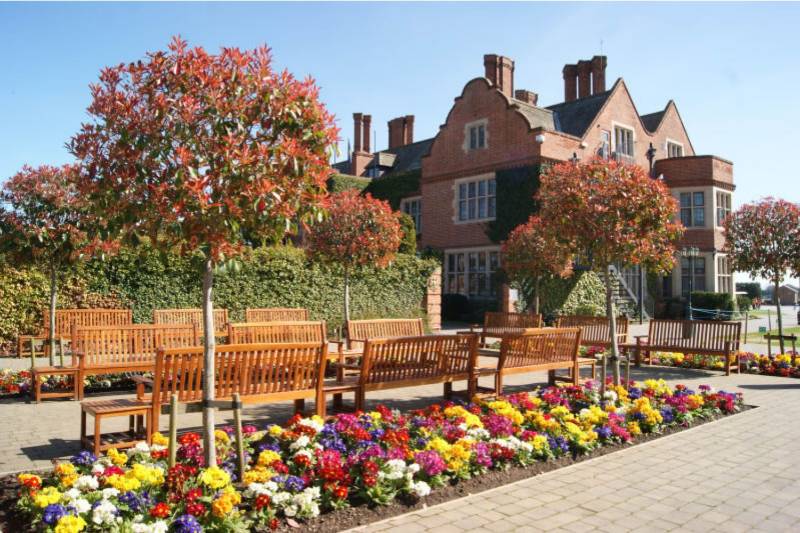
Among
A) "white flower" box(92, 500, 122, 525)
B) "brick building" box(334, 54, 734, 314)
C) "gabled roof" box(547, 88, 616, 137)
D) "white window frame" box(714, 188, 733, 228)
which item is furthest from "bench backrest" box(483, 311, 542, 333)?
"white window frame" box(714, 188, 733, 228)

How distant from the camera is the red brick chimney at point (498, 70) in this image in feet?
94.5

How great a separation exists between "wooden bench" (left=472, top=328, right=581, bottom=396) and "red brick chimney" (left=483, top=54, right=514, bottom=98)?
2102cm

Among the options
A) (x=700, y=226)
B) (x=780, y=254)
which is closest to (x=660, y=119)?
(x=700, y=226)

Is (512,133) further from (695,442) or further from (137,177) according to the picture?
(137,177)

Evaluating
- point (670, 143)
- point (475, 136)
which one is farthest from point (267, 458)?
point (670, 143)

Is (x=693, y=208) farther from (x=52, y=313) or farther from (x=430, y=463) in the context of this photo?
(x=430, y=463)

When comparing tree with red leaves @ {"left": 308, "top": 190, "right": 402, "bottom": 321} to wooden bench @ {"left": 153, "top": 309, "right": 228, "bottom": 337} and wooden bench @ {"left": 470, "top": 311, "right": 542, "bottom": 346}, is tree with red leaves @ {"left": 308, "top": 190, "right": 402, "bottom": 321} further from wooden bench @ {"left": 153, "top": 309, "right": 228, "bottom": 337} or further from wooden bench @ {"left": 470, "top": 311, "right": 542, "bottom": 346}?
wooden bench @ {"left": 470, "top": 311, "right": 542, "bottom": 346}

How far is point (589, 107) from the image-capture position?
94.4 ft

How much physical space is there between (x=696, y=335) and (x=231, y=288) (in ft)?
35.4

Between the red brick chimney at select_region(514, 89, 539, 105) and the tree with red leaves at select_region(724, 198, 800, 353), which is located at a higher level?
the red brick chimney at select_region(514, 89, 539, 105)

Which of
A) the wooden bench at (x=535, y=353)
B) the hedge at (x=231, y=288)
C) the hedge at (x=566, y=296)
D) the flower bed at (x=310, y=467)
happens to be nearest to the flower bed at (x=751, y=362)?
the wooden bench at (x=535, y=353)

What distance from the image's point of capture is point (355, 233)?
1352cm

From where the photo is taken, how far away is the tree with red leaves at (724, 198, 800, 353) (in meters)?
14.4

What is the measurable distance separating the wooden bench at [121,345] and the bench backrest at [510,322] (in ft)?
21.2
